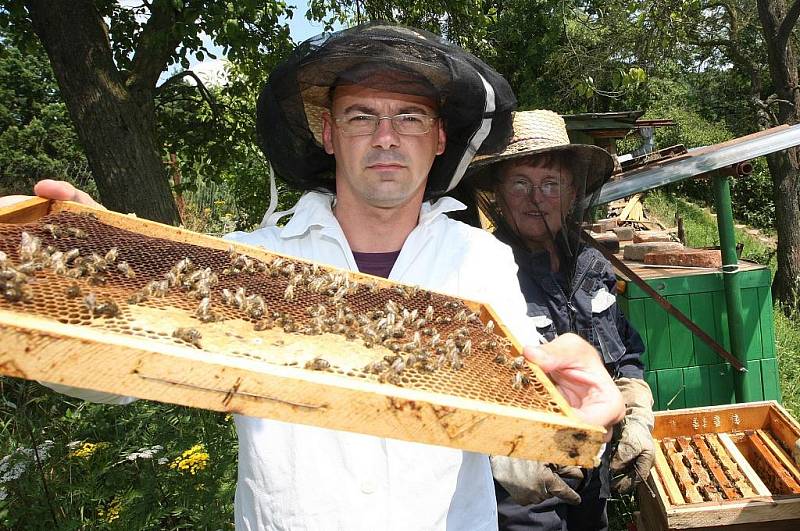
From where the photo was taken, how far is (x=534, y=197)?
323 centimetres

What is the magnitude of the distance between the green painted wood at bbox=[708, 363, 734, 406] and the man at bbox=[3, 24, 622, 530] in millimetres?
2724

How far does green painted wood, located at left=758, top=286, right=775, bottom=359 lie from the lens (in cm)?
421

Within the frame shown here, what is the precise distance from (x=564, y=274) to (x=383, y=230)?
52.6 inches

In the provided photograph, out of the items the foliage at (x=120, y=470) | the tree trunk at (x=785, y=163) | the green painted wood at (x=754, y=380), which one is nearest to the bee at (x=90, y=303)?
the foliage at (x=120, y=470)

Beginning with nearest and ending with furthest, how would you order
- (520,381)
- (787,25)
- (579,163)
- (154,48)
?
(520,381)
(579,163)
(154,48)
(787,25)

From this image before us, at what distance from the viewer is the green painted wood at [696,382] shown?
428 cm

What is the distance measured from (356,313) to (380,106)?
1094 millimetres

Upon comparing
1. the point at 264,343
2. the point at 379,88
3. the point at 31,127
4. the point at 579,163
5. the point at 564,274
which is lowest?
the point at 564,274

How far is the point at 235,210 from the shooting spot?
509 inches

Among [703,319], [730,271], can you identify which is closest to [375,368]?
[730,271]

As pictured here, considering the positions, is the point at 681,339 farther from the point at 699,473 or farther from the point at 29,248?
the point at 29,248

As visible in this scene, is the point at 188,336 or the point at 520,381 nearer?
the point at 188,336

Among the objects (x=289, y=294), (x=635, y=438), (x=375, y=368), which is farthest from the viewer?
(x=635, y=438)

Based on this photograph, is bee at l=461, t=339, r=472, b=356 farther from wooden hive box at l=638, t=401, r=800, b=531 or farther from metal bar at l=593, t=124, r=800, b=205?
metal bar at l=593, t=124, r=800, b=205
